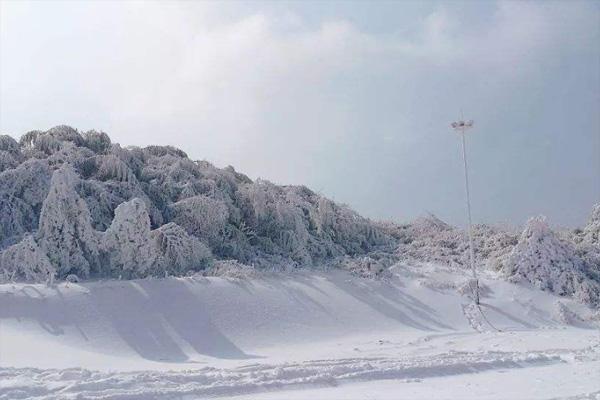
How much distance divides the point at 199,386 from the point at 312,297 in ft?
22.5

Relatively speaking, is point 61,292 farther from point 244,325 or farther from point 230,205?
point 230,205

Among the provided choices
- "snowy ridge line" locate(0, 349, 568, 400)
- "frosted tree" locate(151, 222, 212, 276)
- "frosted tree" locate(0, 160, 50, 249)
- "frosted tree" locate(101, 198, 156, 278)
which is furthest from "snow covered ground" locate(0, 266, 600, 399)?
"frosted tree" locate(0, 160, 50, 249)

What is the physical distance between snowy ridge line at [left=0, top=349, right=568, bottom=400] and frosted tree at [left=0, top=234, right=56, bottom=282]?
4.80 metres

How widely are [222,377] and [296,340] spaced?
13.5ft

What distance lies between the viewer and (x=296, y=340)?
47.4 feet

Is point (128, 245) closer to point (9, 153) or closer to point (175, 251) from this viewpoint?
point (175, 251)

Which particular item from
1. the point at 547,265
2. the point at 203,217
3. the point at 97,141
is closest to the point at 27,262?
the point at 203,217

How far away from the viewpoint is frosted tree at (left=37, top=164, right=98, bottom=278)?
1627 cm

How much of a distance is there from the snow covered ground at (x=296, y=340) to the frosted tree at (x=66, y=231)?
1.44m

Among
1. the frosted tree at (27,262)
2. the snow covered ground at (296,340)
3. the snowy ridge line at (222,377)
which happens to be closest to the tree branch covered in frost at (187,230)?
the frosted tree at (27,262)

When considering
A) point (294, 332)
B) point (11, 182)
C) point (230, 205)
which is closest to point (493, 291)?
point (294, 332)

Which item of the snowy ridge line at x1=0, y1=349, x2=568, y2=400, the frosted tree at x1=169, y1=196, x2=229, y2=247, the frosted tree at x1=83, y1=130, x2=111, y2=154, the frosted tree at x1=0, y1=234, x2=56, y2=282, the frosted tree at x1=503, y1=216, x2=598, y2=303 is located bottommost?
the snowy ridge line at x1=0, y1=349, x2=568, y2=400

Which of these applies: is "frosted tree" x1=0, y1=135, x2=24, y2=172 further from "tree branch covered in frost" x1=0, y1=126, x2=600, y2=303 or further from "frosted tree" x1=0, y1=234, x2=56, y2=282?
"frosted tree" x1=0, y1=234, x2=56, y2=282

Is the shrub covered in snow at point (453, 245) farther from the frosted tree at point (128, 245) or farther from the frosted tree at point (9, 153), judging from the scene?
the frosted tree at point (9, 153)
